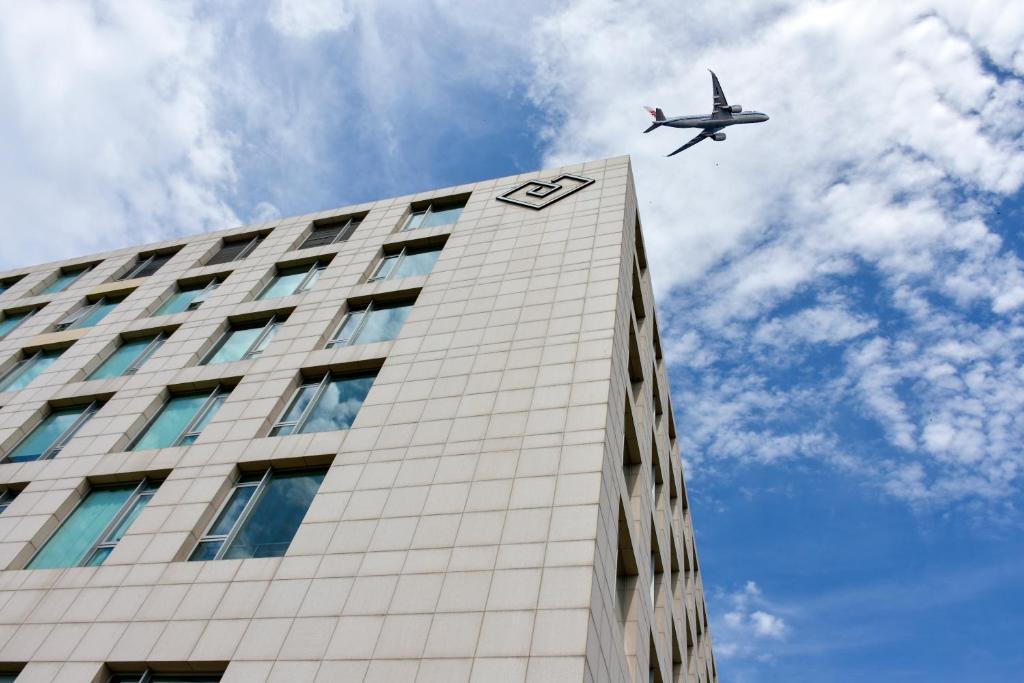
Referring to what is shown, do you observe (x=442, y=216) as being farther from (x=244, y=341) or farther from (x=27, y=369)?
(x=27, y=369)

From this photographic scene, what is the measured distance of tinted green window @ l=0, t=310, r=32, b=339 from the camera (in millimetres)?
30953

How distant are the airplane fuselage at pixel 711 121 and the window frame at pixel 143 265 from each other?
1510 inches

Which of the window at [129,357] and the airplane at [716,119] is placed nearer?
the window at [129,357]

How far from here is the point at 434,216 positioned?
1129 inches

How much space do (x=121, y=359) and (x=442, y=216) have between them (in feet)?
40.8

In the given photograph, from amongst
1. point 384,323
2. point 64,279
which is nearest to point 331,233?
point 384,323

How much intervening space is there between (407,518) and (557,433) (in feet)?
12.0

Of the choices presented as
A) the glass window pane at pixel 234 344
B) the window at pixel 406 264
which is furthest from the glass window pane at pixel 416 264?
the glass window pane at pixel 234 344

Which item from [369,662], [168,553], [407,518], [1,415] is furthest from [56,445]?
[369,662]

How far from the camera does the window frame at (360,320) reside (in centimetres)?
2277

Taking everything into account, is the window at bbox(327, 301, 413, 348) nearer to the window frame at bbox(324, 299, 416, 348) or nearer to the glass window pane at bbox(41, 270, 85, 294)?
the window frame at bbox(324, 299, 416, 348)

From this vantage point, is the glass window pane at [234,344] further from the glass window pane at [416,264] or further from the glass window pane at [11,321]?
the glass window pane at [11,321]

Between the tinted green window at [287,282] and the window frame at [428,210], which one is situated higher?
the window frame at [428,210]

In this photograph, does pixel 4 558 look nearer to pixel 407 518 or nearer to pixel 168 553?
pixel 168 553
